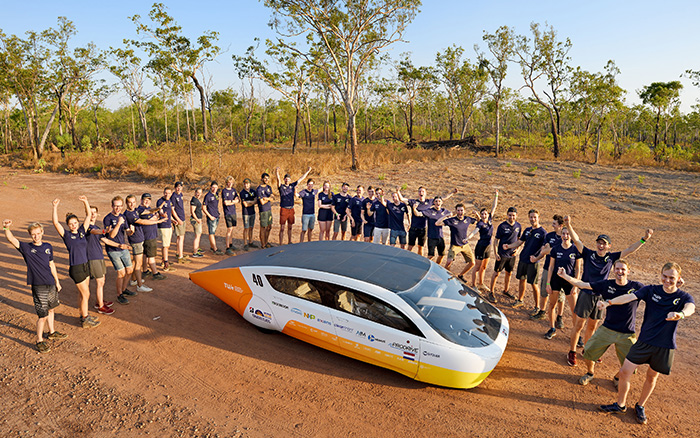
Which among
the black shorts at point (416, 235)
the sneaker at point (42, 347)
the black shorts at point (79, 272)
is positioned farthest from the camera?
the black shorts at point (416, 235)

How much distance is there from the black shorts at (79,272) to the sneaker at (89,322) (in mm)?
662

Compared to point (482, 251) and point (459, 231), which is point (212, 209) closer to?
point (459, 231)

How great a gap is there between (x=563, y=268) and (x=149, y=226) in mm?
7804

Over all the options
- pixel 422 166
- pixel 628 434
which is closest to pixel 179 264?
pixel 628 434

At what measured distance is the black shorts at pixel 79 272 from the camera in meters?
6.38

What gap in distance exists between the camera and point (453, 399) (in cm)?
494

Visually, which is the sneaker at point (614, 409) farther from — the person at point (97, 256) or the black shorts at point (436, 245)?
the person at point (97, 256)

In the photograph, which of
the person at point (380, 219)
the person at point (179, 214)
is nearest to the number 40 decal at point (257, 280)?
the person at point (179, 214)

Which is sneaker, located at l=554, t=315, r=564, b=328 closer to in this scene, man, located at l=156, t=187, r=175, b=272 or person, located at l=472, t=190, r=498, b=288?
person, located at l=472, t=190, r=498, b=288

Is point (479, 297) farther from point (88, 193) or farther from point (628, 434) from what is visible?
point (88, 193)

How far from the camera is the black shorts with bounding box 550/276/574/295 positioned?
258 inches

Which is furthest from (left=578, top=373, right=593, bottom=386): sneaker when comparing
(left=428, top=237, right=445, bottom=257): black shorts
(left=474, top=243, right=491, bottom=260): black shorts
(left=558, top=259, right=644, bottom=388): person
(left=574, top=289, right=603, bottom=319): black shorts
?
(left=428, top=237, right=445, bottom=257): black shorts

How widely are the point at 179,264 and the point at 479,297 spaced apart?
23.3 ft

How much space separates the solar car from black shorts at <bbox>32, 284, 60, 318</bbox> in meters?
2.45
